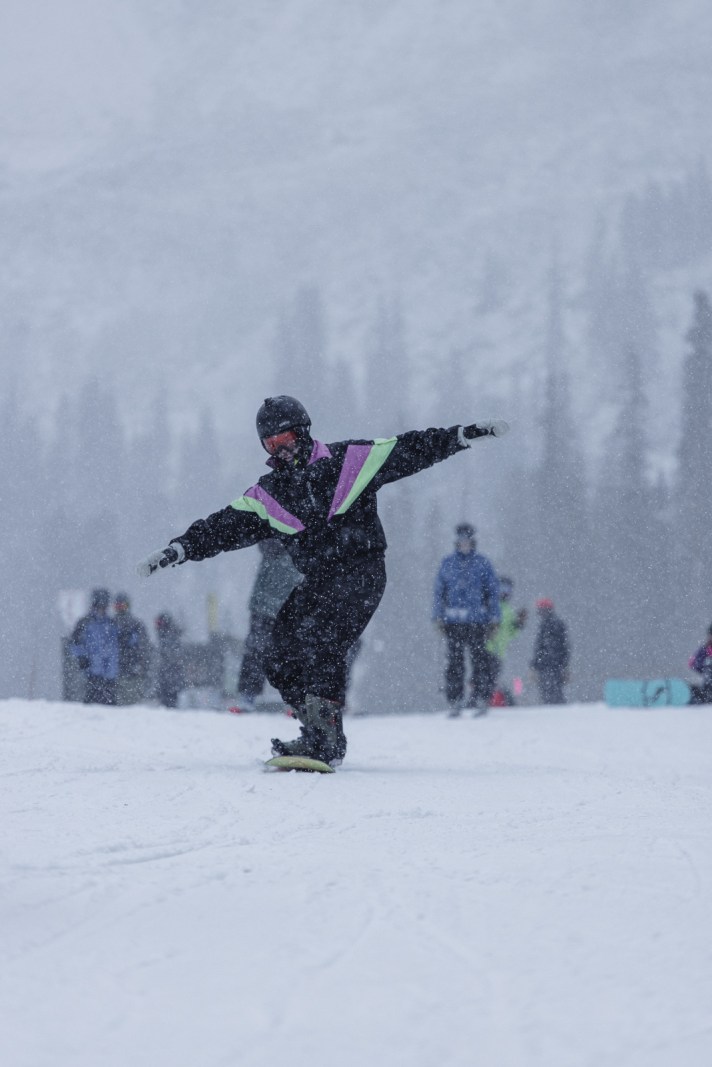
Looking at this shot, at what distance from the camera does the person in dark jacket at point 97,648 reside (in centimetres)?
1216

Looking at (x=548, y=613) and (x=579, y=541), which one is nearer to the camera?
(x=548, y=613)

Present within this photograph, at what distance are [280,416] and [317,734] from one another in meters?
1.34

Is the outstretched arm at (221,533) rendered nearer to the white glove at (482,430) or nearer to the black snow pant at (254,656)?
the white glove at (482,430)

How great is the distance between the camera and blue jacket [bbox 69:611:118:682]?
1216 centimetres

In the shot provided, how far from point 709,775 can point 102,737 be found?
3204 mm

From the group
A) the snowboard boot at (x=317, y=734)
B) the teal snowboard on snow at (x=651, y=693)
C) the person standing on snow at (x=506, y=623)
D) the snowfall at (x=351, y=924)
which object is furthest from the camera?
the person standing on snow at (x=506, y=623)

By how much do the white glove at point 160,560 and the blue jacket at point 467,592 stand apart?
5.39 meters

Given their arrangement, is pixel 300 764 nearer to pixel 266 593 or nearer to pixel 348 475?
pixel 348 475

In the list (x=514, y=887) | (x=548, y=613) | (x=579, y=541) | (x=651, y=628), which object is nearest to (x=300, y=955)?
(x=514, y=887)

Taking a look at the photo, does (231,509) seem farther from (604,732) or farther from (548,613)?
(548,613)

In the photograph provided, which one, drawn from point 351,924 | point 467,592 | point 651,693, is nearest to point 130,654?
point 467,592

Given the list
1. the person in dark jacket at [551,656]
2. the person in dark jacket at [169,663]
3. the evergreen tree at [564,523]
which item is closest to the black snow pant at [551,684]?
the person in dark jacket at [551,656]

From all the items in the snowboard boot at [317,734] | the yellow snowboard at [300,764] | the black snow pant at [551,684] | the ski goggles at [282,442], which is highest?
the ski goggles at [282,442]

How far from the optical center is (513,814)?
3508 millimetres
